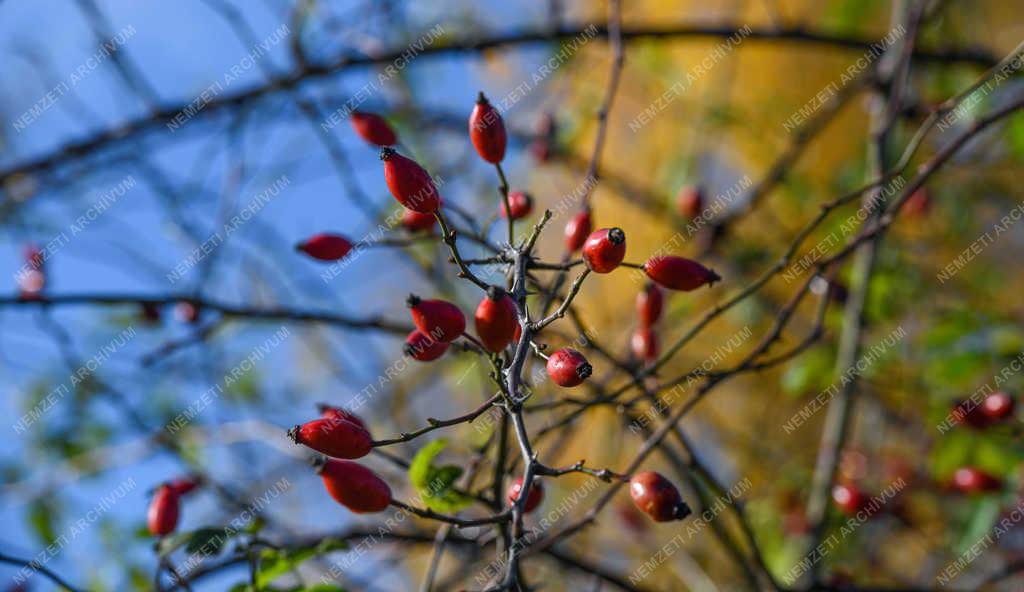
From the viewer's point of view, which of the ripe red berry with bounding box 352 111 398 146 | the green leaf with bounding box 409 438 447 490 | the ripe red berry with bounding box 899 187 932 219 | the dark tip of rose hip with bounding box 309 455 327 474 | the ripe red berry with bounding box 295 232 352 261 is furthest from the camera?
the ripe red berry with bounding box 899 187 932 219

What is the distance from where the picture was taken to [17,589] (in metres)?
2.13

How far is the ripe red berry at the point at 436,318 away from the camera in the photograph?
919 mm

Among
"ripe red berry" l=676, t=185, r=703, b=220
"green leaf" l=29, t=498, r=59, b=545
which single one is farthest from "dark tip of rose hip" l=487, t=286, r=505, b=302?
"green leaf" l=29, t=498, r=59, b=545

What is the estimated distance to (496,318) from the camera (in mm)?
857

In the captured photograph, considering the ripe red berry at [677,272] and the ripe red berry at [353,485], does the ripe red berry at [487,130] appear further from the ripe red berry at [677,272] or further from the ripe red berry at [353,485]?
the ripe red berry at [353,485]

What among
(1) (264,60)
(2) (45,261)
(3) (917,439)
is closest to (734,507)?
(1) (264,60)

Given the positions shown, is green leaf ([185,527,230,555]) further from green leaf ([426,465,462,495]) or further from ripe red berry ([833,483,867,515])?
ripe red berry ([833,483,867,515])

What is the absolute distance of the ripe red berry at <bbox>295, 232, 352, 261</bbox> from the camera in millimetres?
1252

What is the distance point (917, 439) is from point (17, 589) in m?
3.61

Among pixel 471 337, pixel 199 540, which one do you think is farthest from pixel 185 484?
pixel 471 337

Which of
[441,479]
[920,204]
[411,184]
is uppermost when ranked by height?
[920,204]

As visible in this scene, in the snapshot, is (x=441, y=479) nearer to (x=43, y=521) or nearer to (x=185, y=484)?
(x=185, y=484)

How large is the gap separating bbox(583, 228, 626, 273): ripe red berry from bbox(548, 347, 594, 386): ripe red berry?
0.12m

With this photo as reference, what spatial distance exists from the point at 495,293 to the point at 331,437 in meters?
0.27
